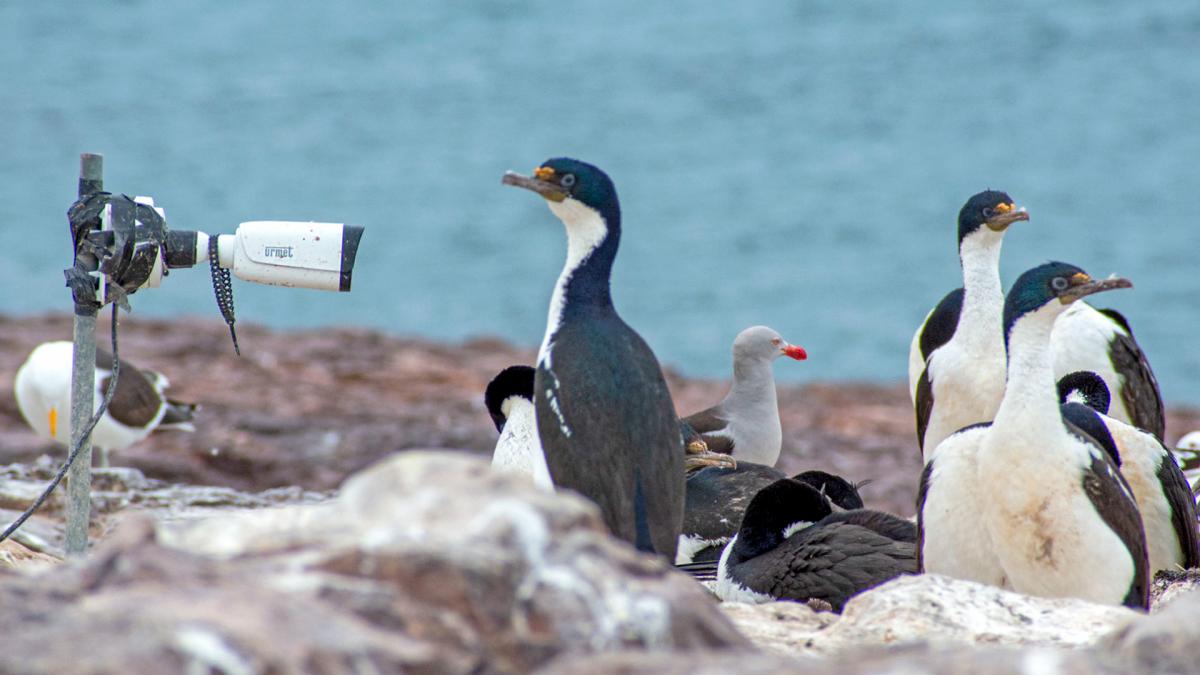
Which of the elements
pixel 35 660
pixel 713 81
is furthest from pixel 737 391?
pixel 713 81

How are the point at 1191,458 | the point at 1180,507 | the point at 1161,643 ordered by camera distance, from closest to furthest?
1. the point at 1161,643
2. the point at 1180,507
3. the point at 1191,458

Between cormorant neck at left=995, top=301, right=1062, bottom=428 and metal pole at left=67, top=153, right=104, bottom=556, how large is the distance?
313 centimetres

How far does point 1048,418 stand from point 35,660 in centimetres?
365

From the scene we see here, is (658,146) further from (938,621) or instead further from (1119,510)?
(938,621)

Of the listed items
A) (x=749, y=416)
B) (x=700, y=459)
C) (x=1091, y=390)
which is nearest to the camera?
(x=1091, y=390)

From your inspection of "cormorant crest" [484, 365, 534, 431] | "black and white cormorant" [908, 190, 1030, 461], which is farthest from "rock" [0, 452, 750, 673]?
"black and white cormorant" [908, 190, 1030, 461]

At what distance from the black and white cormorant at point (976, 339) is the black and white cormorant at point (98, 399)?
5.11m

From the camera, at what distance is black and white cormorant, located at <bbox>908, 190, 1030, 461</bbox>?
23.1 ft

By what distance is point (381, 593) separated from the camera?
275cm

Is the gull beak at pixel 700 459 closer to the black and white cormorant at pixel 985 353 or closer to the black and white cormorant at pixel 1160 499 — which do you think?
the black and white cormorant at pixel 985 353

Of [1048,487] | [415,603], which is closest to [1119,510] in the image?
[1048,487]

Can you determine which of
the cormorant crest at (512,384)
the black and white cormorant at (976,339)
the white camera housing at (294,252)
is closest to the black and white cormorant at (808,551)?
the black and white cormorant at (976,339)

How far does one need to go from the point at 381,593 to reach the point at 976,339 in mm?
4893

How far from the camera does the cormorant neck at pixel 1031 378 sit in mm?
5246
